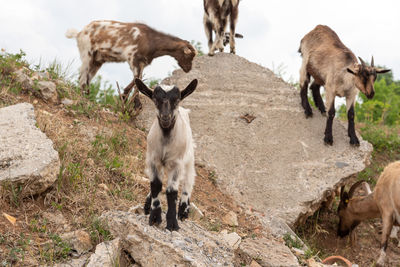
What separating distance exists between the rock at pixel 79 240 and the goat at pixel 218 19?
599 cm

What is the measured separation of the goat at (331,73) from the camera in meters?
7.17

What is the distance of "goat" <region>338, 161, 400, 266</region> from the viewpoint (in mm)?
6465

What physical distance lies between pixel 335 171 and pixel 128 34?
4.50m

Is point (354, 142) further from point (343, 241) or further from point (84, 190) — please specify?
point (84, 190)

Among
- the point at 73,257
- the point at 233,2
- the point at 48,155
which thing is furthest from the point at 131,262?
the point at 233,2

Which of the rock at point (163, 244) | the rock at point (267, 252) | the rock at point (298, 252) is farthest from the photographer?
the rock at point (298, 252)

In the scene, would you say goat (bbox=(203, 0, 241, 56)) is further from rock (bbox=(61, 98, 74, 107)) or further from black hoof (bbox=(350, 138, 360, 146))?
black hoof (bbox=(350, 138, 360, 146))

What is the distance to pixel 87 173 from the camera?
5207 millimetres

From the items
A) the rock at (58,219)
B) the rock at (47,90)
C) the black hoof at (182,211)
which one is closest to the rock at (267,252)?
the black hoof at (182,211)

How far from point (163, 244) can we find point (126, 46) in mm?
5040

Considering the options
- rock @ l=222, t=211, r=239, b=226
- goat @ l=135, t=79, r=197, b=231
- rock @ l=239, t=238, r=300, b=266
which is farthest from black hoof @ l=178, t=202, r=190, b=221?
rock @ l=222, t=211, r=239, b=226

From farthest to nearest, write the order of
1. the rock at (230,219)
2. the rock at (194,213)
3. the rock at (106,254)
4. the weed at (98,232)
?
the rock at (230,219)
the rock at (194,213)
the weed at (98,232)
the rock at (106,254)

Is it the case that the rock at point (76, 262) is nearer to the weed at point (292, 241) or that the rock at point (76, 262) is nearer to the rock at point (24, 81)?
the weed at point (292, 241)

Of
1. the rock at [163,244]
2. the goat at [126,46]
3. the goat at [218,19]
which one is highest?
the goat at [218,19]
